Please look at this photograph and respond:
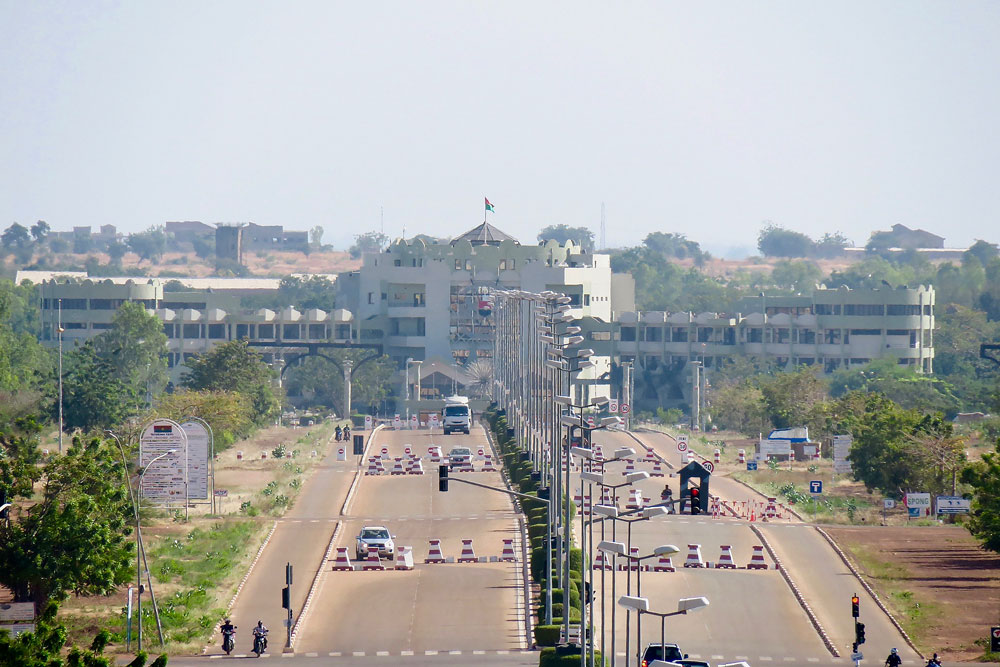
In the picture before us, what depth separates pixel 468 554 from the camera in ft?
218

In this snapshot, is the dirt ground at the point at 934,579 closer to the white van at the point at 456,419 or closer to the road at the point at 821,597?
the road at the point at 821,597

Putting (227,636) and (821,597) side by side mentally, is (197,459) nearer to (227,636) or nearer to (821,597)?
(227,636)

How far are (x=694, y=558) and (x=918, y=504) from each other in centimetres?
1829

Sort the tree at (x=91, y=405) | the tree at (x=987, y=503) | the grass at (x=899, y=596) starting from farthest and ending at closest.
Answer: the tree at (x=91, y=405), the tree at (x=987, y=503), the grass at (x=899, y=596)

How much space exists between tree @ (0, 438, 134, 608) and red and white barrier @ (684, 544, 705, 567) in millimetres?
21892

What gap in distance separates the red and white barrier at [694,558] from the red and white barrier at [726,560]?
68cm

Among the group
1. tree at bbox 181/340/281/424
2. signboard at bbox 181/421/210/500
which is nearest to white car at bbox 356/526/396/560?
signboard at bbox 181/421/210/500

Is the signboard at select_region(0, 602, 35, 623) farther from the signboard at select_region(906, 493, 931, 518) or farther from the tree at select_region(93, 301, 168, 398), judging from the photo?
the tree at select_region(93, 301, 168, 398)

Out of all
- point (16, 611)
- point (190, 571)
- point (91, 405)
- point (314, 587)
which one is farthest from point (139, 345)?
point (16, 611)

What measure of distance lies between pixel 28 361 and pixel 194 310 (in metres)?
42.4

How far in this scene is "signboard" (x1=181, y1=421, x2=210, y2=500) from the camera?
76812mm

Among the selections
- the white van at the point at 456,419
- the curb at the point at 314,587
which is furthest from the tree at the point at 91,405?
the curb at the point at 314,587

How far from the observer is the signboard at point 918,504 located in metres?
78.6

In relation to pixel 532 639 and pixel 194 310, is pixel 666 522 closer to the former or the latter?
pixel 532 639
